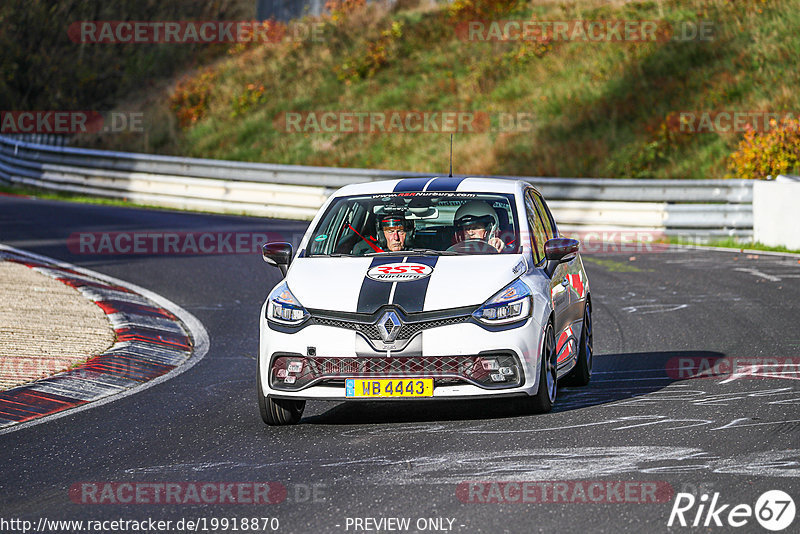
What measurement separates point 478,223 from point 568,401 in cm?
143

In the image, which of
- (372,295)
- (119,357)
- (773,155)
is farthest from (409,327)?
(773,155)

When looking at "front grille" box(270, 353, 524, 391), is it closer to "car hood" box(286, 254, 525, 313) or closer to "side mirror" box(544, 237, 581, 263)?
"car hood" box(286, 254, 525, 313)

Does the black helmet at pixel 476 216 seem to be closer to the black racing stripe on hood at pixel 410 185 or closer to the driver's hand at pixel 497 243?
the driver's hand at pixel 497 243

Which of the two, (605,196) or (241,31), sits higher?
(241,31)

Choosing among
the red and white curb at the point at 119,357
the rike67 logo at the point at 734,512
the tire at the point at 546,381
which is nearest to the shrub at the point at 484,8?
the red and white curb at the point at 119,357

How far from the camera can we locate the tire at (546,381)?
25.6 feet

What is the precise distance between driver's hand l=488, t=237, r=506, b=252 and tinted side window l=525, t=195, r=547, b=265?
0.22 metres

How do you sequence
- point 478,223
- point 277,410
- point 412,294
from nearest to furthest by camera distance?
point 412,294
point 277,410
point 478,223

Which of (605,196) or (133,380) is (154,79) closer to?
(605,196)

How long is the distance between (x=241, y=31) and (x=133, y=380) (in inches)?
1379

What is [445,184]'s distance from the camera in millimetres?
9242

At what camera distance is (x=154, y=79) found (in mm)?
42375

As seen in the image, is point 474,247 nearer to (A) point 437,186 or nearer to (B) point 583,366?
(A) point 437,186

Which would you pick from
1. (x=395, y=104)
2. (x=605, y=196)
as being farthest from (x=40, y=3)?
(x=605, y=196)
